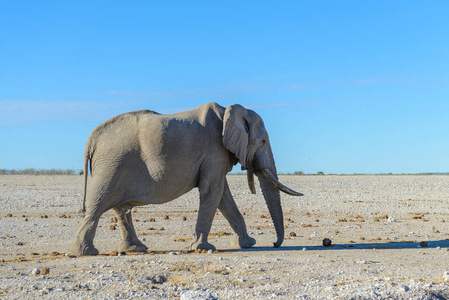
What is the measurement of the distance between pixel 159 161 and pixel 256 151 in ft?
6.77

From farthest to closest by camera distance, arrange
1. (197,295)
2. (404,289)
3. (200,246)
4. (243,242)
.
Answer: (243,242)
(200,246)
(404,289)
(197,295)

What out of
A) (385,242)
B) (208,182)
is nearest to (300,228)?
(385,242)

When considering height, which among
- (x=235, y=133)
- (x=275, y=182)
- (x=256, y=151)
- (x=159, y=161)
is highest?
(x=235, y=133)

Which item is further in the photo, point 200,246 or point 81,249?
point 200,246

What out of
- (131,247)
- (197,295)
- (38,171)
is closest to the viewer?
(197,295)

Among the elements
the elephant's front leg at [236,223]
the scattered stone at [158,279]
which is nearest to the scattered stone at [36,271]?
the scattered stone at [158,279]

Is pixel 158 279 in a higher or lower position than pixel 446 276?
lower

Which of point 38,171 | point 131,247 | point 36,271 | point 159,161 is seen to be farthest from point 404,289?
point 38,171

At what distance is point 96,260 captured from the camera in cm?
934

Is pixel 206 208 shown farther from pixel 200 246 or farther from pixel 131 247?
pixel 131 247

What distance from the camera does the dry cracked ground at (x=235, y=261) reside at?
25.0ft

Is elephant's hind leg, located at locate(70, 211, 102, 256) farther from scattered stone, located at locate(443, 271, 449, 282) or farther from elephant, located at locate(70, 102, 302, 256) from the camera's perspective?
scattered stone, located at locate(443, 271, 449, 282)

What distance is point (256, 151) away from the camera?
→ 459 inches

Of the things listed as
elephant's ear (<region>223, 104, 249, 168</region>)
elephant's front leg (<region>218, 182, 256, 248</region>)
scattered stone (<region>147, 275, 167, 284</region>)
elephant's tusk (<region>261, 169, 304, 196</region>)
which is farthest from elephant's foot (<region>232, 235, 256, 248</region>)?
scattered stone (<region>147, 275, 167, 284</region>)
